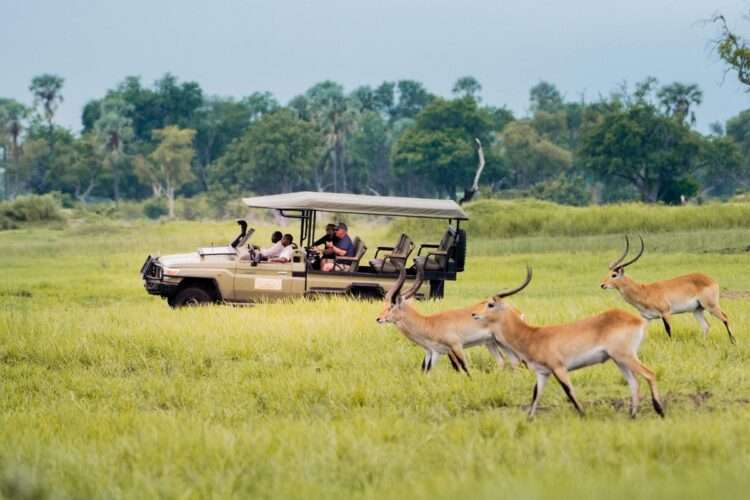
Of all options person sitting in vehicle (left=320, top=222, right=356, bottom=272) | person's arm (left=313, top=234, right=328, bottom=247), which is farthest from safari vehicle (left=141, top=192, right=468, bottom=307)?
person's arm (left=313, top=234, right=328, bottom=247)

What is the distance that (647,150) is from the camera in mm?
68250

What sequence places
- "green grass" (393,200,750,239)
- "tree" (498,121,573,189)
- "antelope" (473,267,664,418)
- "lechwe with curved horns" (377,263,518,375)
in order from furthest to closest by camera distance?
"tree" (498,121,573,189), "green grass" (393,200,750,239), "lechwe with curved horns" (377,263,518,375), "antelope" (473,267,664,418)

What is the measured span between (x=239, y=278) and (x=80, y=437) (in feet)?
27.8

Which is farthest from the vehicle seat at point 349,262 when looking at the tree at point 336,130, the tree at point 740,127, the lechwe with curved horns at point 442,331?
the tree at point 740,127

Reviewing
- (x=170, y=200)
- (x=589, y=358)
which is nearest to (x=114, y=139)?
(x=170, y=200)

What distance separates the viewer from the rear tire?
54.3ft

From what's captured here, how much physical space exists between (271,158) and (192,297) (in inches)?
2499

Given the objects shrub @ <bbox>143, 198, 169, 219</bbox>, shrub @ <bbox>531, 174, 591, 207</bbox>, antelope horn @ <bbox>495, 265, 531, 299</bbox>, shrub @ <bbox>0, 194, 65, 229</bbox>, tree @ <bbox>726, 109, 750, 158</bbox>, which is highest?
tree @ <bbox>726, 109, 750, 158</bbox>

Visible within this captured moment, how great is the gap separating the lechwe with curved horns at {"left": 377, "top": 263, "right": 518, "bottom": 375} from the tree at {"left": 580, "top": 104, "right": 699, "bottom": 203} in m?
58.3

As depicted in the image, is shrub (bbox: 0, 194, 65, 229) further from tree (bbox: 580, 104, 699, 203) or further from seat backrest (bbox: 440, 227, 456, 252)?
seat backrest (bbox: 440, 227, 456, 252)

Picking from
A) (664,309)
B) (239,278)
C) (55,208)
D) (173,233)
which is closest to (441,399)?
(664,309)

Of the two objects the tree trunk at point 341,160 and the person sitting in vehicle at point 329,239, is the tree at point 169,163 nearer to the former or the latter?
the tree trunk at point 341,160

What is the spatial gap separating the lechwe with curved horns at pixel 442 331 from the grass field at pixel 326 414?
195 mm

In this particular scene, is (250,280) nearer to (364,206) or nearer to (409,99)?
(364,206)
